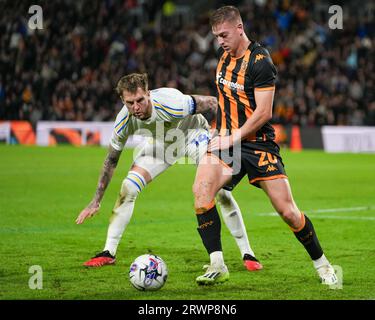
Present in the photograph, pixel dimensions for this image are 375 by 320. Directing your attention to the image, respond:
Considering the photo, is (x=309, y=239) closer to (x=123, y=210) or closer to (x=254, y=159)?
(x=254, y=159)

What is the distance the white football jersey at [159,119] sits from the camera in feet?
26.6

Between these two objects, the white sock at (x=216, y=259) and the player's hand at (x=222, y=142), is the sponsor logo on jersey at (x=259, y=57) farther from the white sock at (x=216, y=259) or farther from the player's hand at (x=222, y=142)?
the white sock at (x=216, y=259)

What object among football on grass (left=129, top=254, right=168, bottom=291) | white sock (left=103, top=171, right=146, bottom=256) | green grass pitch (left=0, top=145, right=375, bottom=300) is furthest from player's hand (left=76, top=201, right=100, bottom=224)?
football on grass (left=129, top=254, right=168, bottom=291)

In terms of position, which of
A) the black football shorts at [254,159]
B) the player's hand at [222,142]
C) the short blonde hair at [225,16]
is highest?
the short blonde hair at [225,16]

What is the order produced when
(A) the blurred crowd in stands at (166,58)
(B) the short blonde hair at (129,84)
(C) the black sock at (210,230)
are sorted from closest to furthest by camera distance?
(C) the black sock at (210,230) < (B) the short blonde hair at (129,84) < (A) the blurred crowd in stands at (166,58)

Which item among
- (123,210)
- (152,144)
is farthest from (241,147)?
(123,210)

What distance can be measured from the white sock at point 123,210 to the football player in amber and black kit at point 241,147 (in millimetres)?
1368

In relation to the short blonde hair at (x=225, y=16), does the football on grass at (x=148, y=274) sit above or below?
below

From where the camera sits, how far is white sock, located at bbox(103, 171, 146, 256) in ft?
27.5

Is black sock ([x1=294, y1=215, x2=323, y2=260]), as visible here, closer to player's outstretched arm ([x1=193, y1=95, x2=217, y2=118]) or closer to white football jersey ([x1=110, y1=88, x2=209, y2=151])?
player's outstretched arm ([x1=193, y1=95, x2=217, y2=118])

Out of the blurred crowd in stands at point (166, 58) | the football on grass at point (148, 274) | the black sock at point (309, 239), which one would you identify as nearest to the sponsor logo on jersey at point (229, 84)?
the black sock at point (309, 239)

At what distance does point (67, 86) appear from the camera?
30.2 meters
